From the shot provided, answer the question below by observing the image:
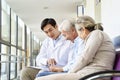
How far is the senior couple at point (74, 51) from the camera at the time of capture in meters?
2.07

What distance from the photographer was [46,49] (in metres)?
3.47

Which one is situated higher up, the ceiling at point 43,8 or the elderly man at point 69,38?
the ceiling at point 43,8

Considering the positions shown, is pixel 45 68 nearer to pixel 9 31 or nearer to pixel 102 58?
pixel 102 58

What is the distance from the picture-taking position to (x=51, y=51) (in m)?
3.37

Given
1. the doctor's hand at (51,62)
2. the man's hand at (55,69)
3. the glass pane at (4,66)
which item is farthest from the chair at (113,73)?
the glass pane at (4,66)

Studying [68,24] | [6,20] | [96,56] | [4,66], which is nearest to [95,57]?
Answer: [96,56]

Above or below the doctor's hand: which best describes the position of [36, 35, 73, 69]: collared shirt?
above

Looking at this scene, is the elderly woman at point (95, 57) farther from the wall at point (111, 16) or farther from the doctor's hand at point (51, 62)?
the wall at point (111, 16)

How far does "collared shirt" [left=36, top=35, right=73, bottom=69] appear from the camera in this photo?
320cm

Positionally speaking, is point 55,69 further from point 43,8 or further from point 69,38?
point 43,8

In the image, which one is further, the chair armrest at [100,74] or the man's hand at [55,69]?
the man's hand at [55,69]

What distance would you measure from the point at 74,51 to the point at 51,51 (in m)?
0.51

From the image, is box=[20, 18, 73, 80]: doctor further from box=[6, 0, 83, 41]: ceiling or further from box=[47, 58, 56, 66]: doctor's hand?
box=[6, 0, 83, 41]: ceiling

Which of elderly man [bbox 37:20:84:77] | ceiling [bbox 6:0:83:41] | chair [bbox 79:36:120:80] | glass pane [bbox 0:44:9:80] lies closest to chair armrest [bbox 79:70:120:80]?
chair [bbox 79:36:120:80]
